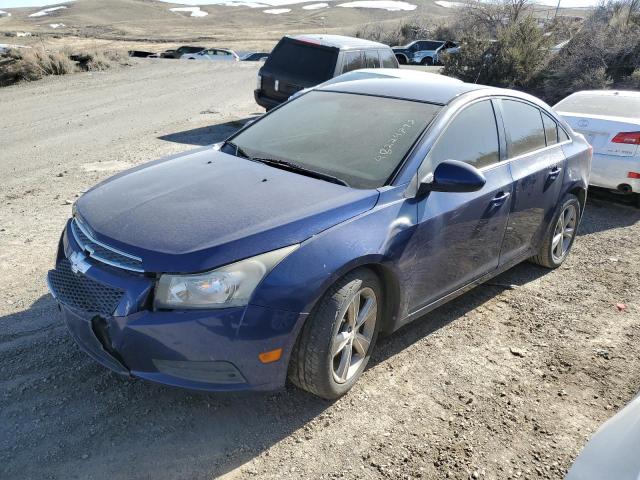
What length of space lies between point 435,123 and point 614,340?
2.12 metres

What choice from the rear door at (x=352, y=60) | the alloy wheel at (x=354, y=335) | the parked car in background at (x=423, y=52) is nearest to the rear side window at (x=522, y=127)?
the alloy wheel at (x=354, y=335)

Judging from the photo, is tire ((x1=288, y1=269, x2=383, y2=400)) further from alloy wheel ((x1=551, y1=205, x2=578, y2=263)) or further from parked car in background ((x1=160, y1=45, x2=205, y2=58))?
parked car in background ((x1=160, y1=45, x2=205, y2=58))

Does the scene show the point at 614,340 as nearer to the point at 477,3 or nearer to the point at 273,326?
the point at 273,326

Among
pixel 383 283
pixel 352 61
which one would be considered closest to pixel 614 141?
pixel 383 283

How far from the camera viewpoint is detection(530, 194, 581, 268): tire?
5184mm

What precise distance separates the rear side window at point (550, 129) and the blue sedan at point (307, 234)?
0.17m

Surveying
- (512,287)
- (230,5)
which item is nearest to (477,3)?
(512,287)

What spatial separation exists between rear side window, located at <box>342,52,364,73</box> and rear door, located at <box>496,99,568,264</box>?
21.5 feet

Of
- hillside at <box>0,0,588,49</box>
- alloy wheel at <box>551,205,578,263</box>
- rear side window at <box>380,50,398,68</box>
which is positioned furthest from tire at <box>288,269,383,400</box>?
hillside at <box>0,0,588,49</box>

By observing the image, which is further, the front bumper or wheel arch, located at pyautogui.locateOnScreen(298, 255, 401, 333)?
wheel arch, located at pyautogui.locateOnScreen(298, 255, 401, 333)

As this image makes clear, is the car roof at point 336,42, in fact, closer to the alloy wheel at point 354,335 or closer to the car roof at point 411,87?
the car roof at point 411,87

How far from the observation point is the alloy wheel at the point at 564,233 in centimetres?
536

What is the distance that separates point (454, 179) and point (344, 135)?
2.84 ft

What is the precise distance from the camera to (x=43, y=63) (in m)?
17.3
